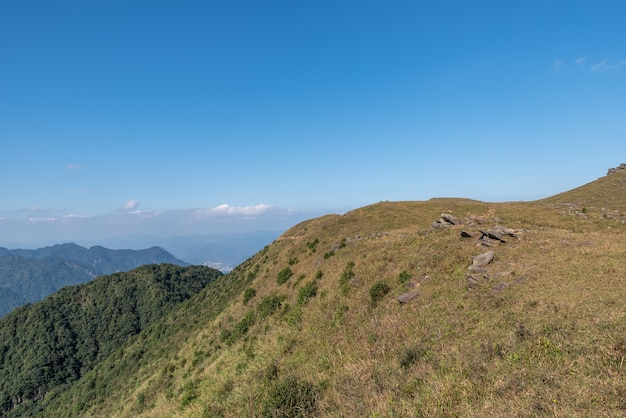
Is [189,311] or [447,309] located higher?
[447,309]

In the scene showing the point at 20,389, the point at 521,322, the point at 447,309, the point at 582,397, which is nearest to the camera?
the point at 582,397

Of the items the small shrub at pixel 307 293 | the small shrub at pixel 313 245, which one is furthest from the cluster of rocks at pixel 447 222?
the small shrub at pixel 313 245

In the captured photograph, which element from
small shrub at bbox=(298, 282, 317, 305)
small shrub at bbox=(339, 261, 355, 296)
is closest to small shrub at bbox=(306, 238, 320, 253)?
small shrub at bbox=(298, 282, 317, 305)

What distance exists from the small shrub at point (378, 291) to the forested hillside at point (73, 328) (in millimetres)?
141976

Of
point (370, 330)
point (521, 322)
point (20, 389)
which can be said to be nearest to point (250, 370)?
point (370, 330)

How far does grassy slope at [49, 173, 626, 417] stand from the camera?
8312 millimetres

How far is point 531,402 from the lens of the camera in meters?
7.48

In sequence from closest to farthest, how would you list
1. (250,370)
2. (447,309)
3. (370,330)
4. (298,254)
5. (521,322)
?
(521,322) → (447,309) → (370,330) → (250,370) → (298,254)

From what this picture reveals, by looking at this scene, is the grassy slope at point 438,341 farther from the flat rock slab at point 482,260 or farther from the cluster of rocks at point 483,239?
the flat rock slab at point 482,260

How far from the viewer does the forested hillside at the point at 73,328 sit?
130 m

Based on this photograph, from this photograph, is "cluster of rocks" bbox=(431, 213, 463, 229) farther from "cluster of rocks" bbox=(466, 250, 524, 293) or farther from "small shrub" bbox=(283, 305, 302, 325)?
"small shrub" bbox=(283, 305, 302, 325)

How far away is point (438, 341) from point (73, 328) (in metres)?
213

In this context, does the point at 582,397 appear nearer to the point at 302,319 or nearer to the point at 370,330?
the point at 370,330

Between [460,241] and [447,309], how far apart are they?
1003 cm
